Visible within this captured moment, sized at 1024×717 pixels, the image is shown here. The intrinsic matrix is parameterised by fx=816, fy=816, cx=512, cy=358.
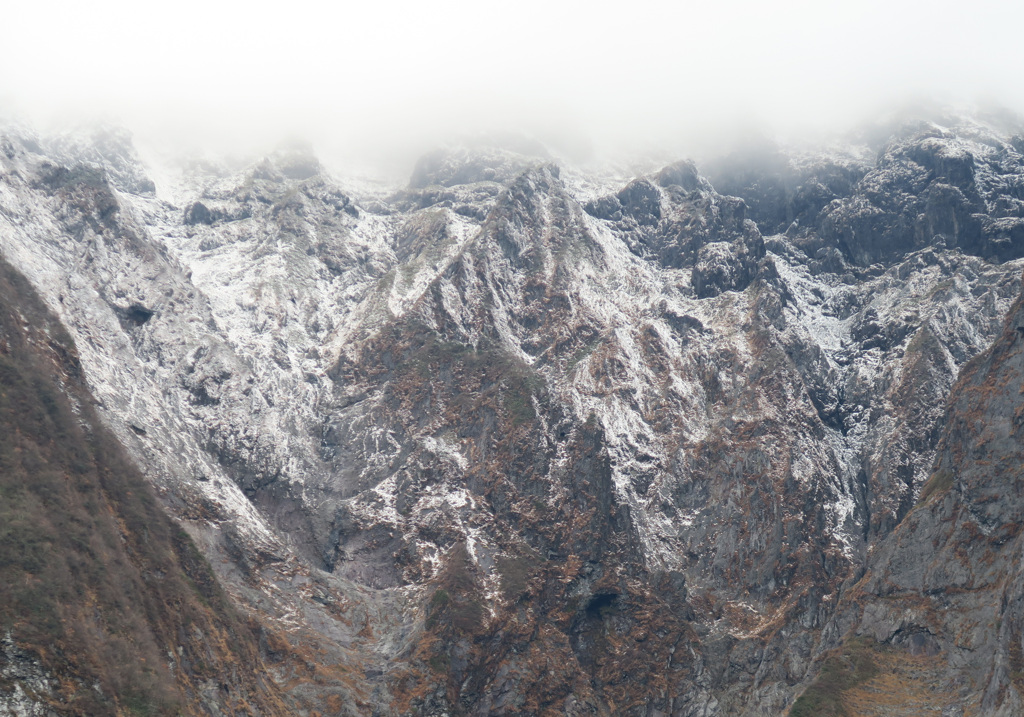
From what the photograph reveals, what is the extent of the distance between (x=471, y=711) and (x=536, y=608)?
27977 millimetres

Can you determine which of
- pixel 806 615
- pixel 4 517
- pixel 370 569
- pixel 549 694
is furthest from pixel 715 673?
pixel 4 517

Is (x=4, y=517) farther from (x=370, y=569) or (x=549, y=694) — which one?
(x=549, y=694)

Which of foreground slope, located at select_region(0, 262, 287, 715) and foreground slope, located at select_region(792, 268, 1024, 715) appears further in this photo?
foreground slope, located at select_region(792, 268, 1024, 715)

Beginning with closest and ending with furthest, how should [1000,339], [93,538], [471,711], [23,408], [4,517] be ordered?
[4,517], [93,538], [23,408], [471,711], [1000,339]

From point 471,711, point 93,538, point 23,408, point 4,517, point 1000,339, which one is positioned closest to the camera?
point 4,517

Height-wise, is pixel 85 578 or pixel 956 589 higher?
pixel 85 578

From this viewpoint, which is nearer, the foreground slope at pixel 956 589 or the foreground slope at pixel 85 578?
the foreground slope at pixel 85 578

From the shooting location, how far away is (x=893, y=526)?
192 m

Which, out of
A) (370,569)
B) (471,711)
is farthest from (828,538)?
(370,569)

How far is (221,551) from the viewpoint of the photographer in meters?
176

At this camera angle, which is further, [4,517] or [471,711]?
[471,711]

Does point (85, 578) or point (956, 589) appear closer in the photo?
point (85, 578)

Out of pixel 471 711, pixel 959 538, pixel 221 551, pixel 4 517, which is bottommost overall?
pixel 471 711

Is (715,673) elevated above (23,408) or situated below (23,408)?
below
